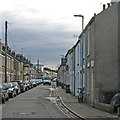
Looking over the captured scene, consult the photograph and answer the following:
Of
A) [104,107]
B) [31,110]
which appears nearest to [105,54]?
[104,107]

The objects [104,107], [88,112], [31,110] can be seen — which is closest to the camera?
[88,112]

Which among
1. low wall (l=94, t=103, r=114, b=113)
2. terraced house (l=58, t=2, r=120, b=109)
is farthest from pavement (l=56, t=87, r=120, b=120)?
terraced house (l=58, t=2, r=120, b=109)

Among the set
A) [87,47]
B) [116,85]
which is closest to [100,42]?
[116,85]

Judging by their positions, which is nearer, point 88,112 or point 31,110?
point 88,112

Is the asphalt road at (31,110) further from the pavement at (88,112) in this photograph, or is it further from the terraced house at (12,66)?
the terraced house at (12,66)

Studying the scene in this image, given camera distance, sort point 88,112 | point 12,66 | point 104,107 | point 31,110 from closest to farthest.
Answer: point 88,112
point 104,107
point 31,110
point 12,66

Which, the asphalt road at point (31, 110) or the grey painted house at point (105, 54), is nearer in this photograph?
the asphalt road at point (31, 110)

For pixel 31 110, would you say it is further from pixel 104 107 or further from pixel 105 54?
pixel 105 54

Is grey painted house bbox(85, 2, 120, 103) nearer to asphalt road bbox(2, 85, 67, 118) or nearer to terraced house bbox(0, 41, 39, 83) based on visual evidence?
asphalt road bbox(2, 85, 67, 118)

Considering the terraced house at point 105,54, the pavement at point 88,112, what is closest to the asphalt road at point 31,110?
the pavement at point 88,112

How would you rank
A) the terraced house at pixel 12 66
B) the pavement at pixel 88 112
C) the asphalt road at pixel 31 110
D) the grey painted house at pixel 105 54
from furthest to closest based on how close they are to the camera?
the terraced house at pixel 12 66 < the grey painted house at pixel 105 54 < the asphalt road at pixel 31 110 < the pavement at pixel 88 112

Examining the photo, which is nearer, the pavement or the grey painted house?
the pavement

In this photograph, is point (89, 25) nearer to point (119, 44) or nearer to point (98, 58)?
point (98, 58)

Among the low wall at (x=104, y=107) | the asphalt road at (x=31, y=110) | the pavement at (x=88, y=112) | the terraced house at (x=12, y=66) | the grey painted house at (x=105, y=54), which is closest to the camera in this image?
the pavement at (x=88, y=112)
